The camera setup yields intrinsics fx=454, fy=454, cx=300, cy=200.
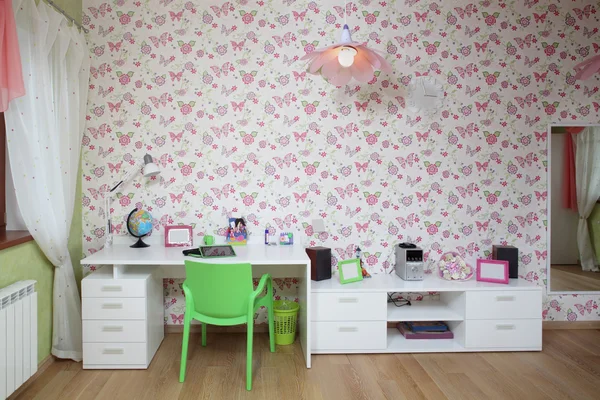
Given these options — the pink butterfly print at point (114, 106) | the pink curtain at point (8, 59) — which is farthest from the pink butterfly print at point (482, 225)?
the pink curtain at point (8, 59)

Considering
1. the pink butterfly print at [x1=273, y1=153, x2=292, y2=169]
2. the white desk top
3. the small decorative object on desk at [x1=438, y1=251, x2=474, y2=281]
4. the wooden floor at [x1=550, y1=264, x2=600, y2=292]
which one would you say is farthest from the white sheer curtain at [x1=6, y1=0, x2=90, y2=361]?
the wooden floor at [x1=550, y1=264, x2=600, y2=292]

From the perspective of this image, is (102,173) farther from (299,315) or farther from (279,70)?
(299,315)

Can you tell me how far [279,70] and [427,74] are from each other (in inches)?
44.6

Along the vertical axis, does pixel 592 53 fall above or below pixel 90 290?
above

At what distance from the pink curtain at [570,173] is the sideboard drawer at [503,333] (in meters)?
1.01

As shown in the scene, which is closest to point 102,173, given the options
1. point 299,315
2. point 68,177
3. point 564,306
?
point 68,177

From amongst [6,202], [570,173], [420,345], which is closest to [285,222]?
[420,345]

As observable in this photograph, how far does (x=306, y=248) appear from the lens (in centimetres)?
338

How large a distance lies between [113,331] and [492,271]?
2.61m

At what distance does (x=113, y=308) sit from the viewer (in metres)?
2.80

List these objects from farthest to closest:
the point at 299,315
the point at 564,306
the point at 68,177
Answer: the point at 564,306 → the point at 299,315 → the point at 68,177

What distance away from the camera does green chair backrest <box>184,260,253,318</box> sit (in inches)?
98.8

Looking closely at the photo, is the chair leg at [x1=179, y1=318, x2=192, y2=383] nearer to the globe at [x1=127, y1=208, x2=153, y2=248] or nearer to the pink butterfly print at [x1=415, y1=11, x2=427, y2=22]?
the globe at [x1=127, y1=208, x2=153, y2=248]

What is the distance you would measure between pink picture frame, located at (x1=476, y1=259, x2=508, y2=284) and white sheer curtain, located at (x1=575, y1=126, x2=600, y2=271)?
783mm
